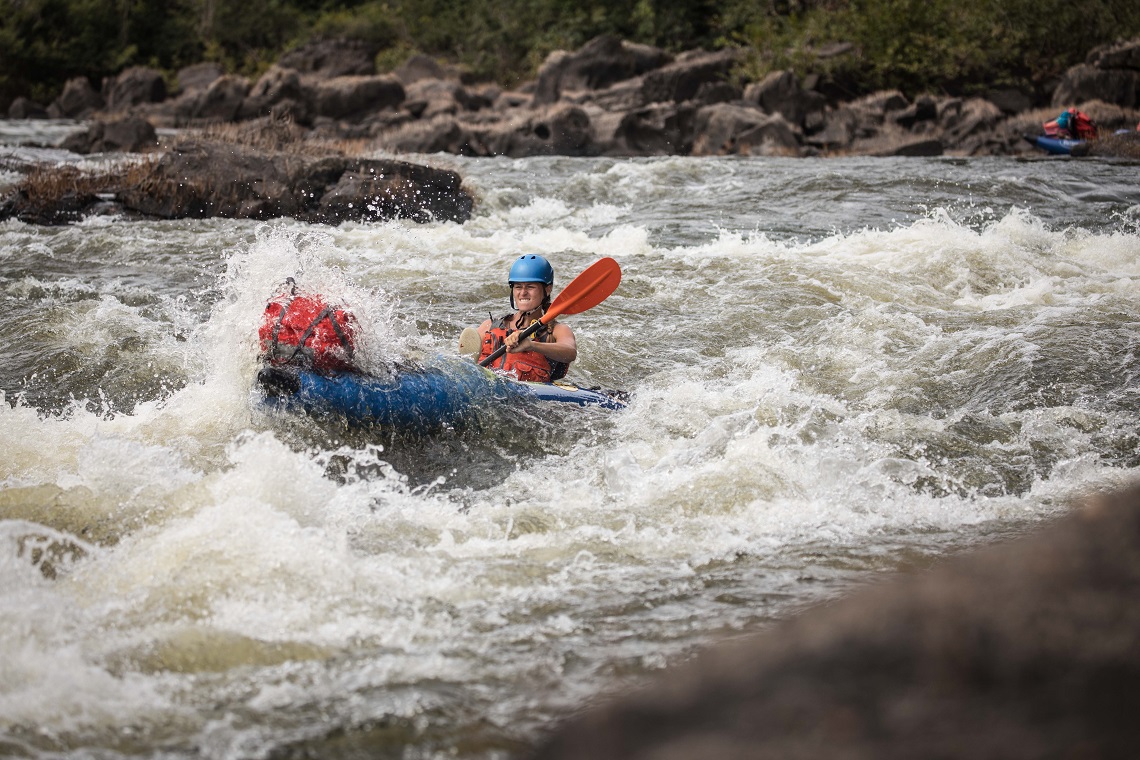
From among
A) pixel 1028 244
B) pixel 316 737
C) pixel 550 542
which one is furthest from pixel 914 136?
pixel 316 737

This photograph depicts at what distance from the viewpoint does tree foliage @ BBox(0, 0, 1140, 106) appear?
74.6 feet

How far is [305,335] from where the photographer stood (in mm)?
4586

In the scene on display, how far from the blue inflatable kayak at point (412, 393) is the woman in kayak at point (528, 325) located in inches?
13.6

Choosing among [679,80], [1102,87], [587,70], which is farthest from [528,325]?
[587,70]

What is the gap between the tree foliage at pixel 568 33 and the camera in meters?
22.7

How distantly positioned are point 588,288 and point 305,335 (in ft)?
5.75

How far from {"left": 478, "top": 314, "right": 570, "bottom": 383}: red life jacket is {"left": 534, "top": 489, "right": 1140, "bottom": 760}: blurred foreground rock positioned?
13.0 ft

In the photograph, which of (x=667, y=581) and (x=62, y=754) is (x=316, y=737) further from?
(x=667, y=581)

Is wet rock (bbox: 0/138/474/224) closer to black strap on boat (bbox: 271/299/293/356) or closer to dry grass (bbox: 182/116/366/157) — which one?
dry grass (bbox: 182/116/366/157)

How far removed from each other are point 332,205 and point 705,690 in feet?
30.8

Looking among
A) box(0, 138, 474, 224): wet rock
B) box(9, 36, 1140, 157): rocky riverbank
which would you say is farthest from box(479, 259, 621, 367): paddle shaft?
box(9, 36, 1140, 157): rocky riverbank

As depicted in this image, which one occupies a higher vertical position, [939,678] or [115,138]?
[939,678]

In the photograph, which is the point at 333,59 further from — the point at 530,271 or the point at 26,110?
the point at 530,271

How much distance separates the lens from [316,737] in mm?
2318
